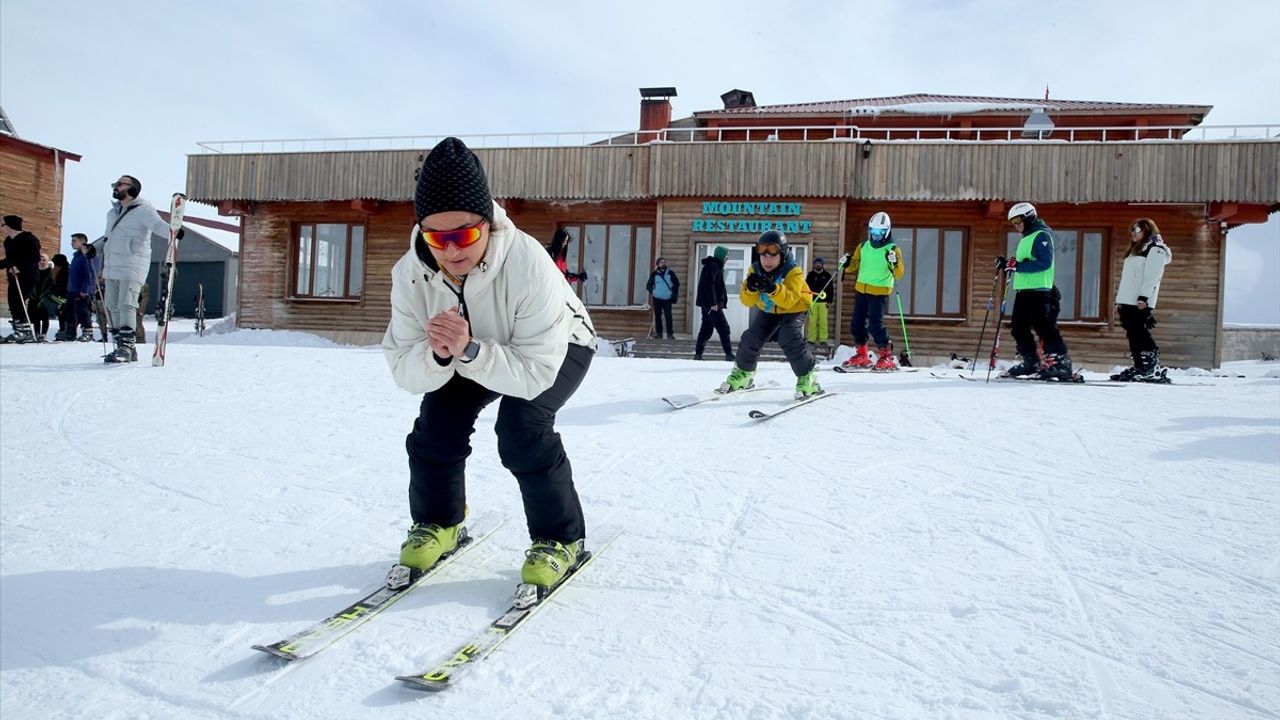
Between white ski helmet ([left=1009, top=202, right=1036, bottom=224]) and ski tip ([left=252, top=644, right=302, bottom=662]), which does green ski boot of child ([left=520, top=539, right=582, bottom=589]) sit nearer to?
ski tip ([left=252, top=644, right=302, bottom=662])

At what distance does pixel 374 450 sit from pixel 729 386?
3.17m

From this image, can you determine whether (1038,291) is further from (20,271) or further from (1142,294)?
(20,271)

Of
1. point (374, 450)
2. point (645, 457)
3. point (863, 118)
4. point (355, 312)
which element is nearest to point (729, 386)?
point (645, 457)

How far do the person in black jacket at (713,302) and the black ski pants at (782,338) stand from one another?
5153 millimetres

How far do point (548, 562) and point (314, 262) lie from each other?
18466 mm

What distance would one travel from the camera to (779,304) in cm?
621

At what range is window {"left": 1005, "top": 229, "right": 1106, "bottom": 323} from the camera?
49.8 feet

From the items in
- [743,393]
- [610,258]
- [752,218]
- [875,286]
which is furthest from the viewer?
[610,258]

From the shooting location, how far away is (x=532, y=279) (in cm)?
238

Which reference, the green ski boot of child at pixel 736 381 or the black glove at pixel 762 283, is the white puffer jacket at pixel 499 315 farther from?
the green ski boot of child at pixel 736 381

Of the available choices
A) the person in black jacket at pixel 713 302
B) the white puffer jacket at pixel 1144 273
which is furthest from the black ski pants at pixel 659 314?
the white puffer jacket at pixel 1144 273

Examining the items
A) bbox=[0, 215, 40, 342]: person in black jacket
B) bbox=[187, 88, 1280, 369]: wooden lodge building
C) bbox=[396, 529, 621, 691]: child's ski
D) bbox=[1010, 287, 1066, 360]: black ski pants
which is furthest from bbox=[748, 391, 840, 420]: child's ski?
bbox=[0, 215, 40, 342]: person in black jacket

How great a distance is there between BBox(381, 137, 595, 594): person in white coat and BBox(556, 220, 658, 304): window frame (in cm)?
1426

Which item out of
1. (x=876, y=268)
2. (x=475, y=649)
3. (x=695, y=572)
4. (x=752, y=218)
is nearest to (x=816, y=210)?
(x=752, y=218)
